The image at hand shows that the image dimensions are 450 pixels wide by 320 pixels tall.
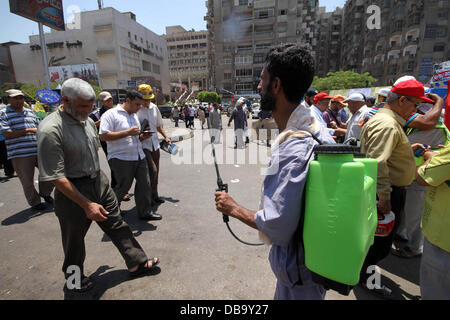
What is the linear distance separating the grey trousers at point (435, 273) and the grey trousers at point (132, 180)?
3.40 m

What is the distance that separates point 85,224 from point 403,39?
5745 cm

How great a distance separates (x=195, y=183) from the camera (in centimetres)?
551

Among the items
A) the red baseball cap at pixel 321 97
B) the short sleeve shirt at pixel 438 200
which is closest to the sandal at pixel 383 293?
the short sleeve shirt at pixel 438 200

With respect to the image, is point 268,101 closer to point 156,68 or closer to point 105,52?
point 105,52

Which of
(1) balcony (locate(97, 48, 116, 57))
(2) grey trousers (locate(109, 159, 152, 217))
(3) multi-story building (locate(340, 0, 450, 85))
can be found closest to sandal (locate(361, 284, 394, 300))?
(2) grey trousers (locate(109, 159, 152, 217))

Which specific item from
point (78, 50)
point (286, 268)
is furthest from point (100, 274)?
point (78, 50)

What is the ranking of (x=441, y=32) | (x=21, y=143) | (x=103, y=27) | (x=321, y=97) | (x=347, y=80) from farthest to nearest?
(x=103, y=27) < (x=347, y=80) < (x=441, y=32) < (x=321, y=97) < (x=21, y=143)

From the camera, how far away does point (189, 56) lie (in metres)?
95.3

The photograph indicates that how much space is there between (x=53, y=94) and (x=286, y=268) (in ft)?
47.1

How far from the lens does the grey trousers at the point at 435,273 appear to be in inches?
61.9

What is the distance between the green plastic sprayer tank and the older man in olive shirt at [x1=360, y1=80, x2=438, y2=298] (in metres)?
1.29

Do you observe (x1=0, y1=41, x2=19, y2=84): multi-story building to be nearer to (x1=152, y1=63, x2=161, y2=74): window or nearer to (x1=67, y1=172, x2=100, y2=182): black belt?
(x1=152, y1=63, x2=161, y2=74): window

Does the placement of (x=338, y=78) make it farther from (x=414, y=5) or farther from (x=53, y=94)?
(x=53, y=94)

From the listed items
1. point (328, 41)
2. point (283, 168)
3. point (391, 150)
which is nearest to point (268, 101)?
point (283, 168)
